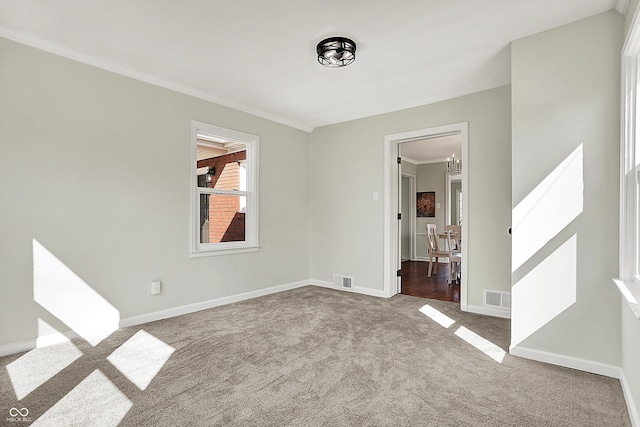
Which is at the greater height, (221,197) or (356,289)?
(221,197)

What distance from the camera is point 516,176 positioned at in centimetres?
256

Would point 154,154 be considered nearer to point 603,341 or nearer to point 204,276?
point 204,276

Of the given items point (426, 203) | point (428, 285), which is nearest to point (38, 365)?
point (428, 285)

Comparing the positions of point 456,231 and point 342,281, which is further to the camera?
point 456,231

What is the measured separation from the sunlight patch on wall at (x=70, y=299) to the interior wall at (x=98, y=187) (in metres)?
0.03

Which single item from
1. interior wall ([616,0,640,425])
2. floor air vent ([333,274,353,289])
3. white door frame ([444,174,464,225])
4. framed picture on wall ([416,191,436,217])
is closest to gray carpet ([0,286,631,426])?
interior wall ([616,0,640,425])

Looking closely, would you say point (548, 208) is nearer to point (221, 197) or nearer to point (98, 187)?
point (221, 197)

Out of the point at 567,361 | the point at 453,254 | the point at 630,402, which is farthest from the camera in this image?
the point at 453,254

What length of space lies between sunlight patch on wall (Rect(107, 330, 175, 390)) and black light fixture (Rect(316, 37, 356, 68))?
2.65 metres

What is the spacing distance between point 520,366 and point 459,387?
62 centimetres

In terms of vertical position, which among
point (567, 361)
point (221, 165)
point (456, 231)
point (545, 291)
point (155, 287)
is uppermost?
point (221, 165)

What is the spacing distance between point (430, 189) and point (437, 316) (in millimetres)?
5508

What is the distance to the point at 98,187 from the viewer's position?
3041 millimetres

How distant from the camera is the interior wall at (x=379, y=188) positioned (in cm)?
361
